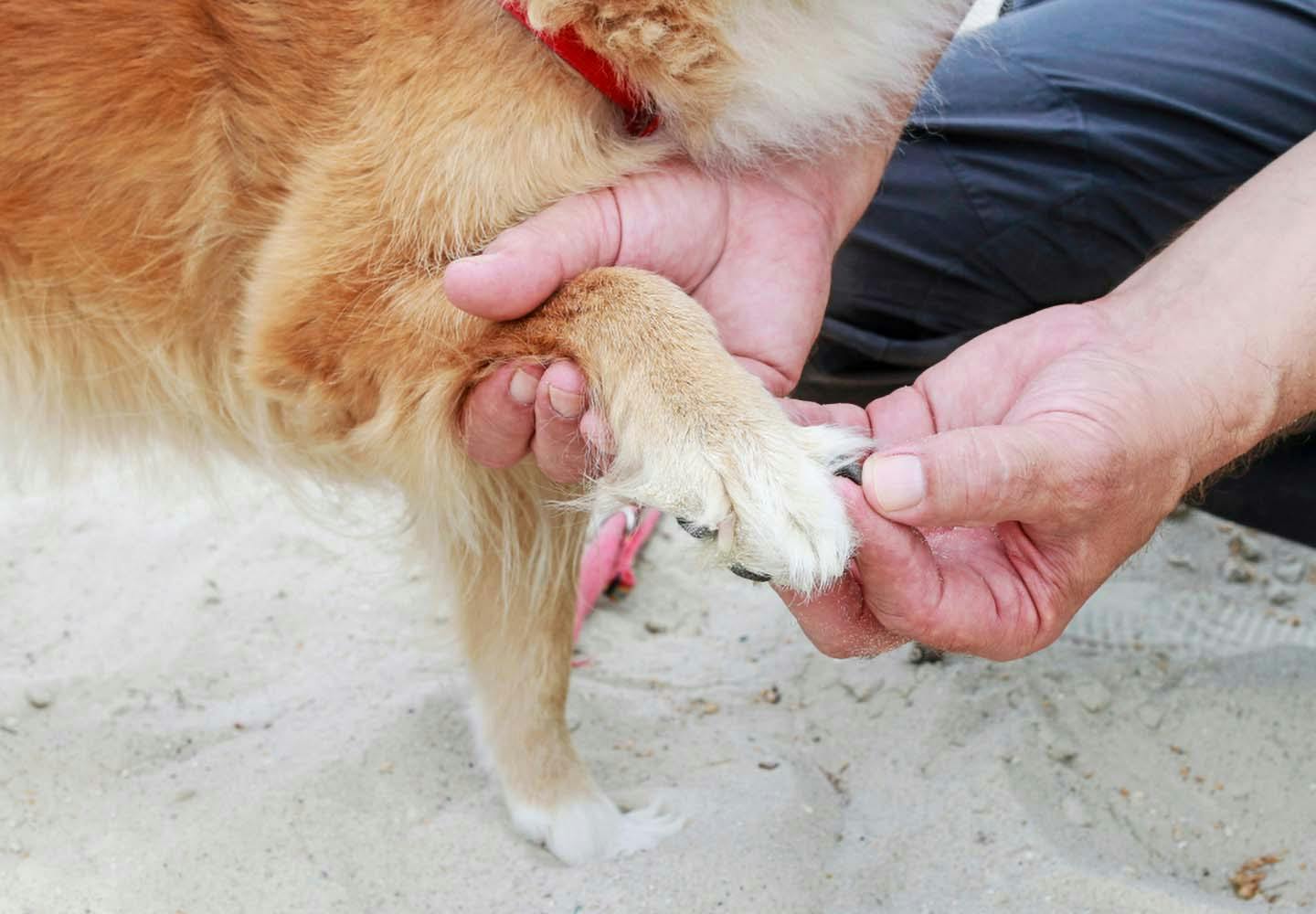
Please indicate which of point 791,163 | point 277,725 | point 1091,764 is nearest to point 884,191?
point 791,163

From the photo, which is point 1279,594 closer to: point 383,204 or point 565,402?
point 565,402

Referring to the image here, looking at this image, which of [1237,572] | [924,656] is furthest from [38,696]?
[1237,572]

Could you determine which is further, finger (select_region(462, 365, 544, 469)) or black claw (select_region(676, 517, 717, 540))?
finger (select_region(462, 365, 544, 469))

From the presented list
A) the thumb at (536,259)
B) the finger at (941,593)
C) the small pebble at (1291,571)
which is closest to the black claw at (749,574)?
the finger at (941,593)

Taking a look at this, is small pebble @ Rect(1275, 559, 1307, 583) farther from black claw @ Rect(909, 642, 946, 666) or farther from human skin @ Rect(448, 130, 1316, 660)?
human skin @ Rect(448, 130, 1316, 660)

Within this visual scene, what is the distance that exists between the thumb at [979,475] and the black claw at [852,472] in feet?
0.17

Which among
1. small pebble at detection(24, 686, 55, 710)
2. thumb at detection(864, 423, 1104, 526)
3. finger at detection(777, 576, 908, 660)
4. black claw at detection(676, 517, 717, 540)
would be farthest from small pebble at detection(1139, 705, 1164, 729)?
small pebble at detection(24, 686, 55, 710)

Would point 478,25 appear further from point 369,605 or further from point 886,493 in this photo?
point 369,605

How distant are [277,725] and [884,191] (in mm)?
1839

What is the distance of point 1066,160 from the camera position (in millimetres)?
2779

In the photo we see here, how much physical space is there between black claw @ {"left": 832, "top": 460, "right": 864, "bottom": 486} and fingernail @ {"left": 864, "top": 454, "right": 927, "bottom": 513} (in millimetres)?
58

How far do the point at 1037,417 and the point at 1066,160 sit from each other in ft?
4.59

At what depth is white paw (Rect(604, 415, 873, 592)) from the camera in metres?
1.51

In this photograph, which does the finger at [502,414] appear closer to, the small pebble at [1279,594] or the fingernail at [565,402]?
the fingernail at [565,402]
